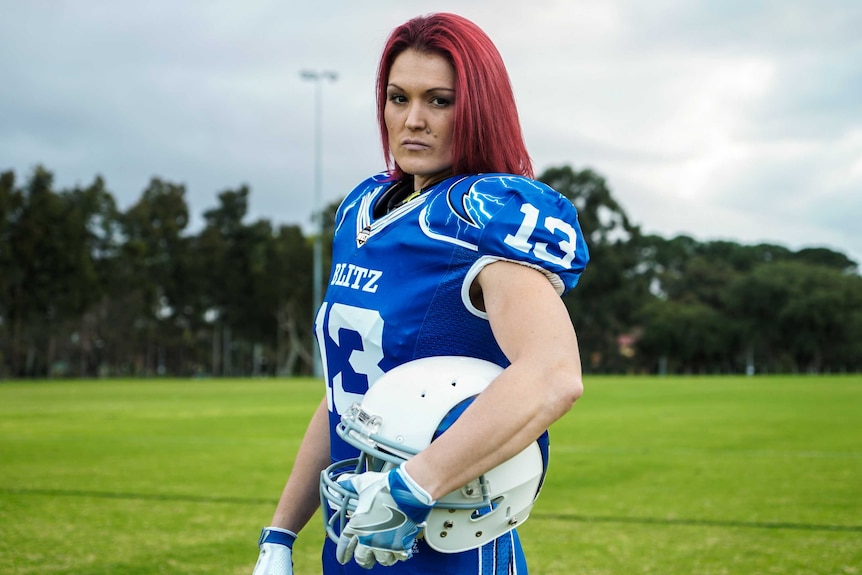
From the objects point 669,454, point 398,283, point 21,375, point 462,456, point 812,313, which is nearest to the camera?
point 462,456

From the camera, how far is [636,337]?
79562mm

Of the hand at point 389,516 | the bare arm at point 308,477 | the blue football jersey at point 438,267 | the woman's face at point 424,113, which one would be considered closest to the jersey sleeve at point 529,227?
the blue football jersey at point 438,267

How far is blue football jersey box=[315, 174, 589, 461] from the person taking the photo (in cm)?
170

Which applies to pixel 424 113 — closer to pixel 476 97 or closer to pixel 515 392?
pixel 476 97

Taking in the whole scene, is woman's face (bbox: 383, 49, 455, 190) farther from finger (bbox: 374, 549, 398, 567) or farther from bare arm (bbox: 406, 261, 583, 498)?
finger (bbox: 374, 549, 398, 567)

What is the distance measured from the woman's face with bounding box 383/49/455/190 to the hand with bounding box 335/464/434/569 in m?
0.67

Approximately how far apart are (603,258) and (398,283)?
229 ft

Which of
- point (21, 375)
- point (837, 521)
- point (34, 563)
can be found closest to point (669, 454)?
point (837, 521)

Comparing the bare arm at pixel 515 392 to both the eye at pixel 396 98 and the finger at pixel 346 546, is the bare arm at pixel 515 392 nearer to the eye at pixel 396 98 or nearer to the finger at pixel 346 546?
the finger at pixel 346 546

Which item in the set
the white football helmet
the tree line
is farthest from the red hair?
the tree line

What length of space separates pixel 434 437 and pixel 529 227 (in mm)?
399

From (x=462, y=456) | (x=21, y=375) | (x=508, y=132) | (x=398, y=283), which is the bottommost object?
(x=21, y=375)

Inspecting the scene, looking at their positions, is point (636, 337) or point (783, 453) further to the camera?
point (636, 337)

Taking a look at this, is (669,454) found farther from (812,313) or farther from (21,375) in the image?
(812,313)
